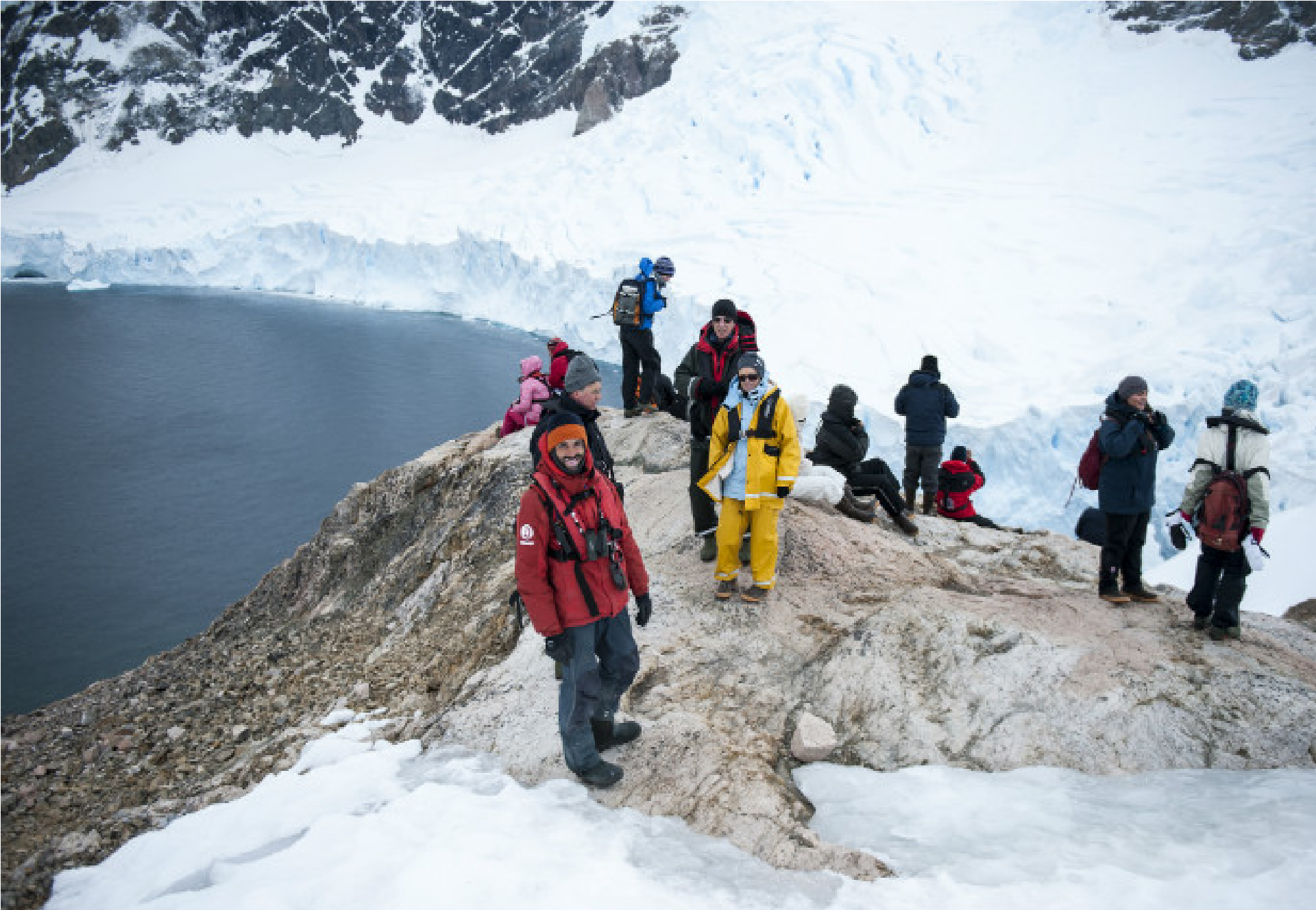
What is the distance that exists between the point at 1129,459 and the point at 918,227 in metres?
24.3

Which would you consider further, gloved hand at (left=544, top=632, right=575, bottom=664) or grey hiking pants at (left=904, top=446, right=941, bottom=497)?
grey hiking pants at (left=904, top=446, right=941, bottom=497)

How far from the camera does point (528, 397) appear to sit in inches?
337

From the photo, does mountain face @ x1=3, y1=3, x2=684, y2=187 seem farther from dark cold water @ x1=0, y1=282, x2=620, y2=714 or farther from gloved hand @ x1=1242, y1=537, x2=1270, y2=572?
gloved hand @ x1=1242, y1=537, x2=1270, y2=572

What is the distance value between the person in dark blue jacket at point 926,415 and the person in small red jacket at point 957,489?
245mm

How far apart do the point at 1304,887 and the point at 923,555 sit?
11.5ft

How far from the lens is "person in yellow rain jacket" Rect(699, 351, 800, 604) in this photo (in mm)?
4734

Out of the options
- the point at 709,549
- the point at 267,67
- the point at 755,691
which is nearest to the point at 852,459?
the point at 709,549

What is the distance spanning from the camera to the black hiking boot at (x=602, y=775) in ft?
11.8

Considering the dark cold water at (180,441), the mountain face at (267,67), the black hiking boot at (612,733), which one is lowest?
the dark cold water at (180,441)

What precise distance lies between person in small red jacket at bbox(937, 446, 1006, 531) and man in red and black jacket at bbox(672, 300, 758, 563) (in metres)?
3.73

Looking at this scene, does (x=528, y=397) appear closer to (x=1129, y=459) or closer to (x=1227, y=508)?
(x=1129, y=459)

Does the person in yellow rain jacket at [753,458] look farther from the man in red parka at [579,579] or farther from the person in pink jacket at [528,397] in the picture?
the person in pink jacket at [528,397]

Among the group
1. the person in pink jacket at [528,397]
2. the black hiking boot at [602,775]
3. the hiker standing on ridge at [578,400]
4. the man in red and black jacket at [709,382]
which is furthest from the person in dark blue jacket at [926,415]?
the black hiking boot at [602,775]

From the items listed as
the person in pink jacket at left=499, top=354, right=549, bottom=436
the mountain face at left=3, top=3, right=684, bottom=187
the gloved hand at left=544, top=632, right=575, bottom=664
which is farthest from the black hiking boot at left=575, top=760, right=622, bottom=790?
the mountain face at left=3, top=3, right=684, bottom=187
